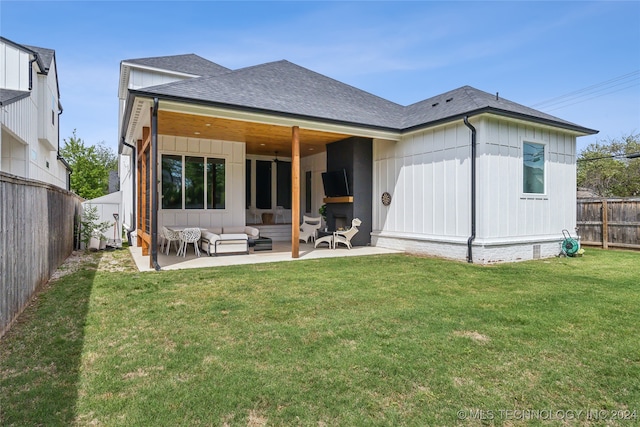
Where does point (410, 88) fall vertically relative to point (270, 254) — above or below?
above

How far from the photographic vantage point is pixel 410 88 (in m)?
19.8

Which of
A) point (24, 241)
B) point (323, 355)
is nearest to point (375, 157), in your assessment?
point (323, 355)

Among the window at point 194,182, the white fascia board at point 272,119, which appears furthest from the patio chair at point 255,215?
the white fascia board at point 272,119

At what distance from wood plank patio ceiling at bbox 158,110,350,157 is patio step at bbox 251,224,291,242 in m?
2.73

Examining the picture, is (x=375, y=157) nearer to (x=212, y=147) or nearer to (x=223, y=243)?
(x=212, y=147)

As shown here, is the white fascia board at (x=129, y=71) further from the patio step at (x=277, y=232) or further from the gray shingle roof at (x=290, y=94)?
the patio step at (x=277, y=232)

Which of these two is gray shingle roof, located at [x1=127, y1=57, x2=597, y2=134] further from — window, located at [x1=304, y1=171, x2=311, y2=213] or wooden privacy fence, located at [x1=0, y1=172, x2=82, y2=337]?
window, located at [x1=304, y1=171, x2=311, y2=213]

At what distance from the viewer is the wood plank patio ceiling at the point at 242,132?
814 cm

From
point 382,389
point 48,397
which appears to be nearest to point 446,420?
point 382,389

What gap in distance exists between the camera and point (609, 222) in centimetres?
1041

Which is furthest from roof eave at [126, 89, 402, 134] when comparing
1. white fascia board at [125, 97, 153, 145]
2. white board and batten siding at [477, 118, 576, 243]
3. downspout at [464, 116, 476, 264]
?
white board and batten siding at [477, 118, 576, 243]

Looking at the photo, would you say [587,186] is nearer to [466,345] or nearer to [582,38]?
[582,38]

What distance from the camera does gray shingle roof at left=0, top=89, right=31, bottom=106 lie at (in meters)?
9.48

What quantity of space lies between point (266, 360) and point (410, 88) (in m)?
19.6
